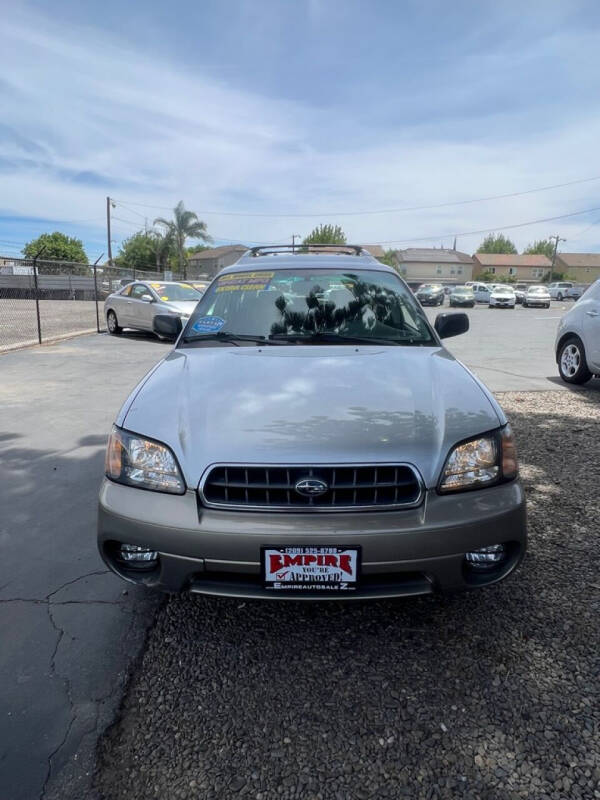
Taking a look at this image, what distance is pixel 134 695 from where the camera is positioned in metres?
2.04

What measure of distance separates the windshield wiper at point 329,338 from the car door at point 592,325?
16.1 ft

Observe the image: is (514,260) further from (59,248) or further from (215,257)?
(59,248)

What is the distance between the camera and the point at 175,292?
1360 cm

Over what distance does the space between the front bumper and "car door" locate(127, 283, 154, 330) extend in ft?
38.3

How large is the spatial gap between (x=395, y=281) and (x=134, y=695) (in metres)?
3.01

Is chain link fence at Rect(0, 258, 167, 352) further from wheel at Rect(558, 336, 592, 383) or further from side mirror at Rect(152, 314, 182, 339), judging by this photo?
wheel at Rect(558, 336, 592, 383)

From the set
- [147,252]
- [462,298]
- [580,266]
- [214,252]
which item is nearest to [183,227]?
[147,252]

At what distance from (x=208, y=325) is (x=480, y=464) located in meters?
1.97

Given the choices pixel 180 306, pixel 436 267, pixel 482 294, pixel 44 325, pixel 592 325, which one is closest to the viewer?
pixel 592 325

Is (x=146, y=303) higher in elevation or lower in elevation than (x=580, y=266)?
lower

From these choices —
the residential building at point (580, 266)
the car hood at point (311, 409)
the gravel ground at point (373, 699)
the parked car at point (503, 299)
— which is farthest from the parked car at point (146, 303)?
the residential building at point (580, 266)

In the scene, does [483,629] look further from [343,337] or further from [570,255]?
[570,255]

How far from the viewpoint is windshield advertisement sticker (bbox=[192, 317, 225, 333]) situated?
3369 mm

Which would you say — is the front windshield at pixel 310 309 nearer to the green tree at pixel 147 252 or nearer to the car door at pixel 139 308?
the car door at pixel 139 308
